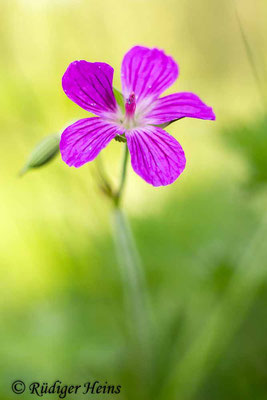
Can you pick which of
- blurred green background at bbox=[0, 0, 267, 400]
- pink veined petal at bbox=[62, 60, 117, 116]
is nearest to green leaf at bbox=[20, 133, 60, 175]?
pink veined petal at bbox=[62, 60, 117, 116]

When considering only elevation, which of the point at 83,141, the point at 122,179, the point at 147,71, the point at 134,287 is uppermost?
the point at 147,71

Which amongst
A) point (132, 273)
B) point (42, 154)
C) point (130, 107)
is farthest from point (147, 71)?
point (132, 273)

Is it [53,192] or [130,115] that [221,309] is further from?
[53,192]

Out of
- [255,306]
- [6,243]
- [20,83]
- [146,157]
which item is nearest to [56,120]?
[20,83]

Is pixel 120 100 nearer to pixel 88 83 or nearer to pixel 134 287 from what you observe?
pixel 88 83

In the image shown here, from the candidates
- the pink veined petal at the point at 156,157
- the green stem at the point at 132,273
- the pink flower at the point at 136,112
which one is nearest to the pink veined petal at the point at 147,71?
the pink flower at the point at 136,112

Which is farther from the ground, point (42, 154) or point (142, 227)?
point (42, 154)

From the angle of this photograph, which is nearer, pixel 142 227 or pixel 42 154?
pixel 42 154
